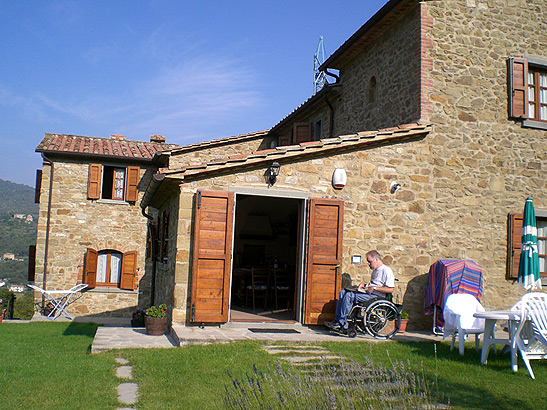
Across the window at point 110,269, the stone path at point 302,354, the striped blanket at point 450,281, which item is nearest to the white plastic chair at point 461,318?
the striped blanket at point 450,281

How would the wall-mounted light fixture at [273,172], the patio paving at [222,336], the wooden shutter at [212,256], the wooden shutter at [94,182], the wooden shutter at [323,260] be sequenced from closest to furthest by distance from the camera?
the patio paving at [222,336], the wooden shutter at [212,256], the wall-mounted light fixture at [273,172], the wooden shutter at [323,260], the wooden shutter at [94,182]

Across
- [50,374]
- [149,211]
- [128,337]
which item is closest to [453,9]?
[128,337]

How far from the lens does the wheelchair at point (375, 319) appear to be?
804cm

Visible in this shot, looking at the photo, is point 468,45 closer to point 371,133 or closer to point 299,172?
point 371,133

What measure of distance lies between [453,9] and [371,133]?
3.19m

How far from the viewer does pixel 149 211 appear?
17422 mm

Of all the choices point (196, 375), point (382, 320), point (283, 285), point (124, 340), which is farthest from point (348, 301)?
point (283, 285)

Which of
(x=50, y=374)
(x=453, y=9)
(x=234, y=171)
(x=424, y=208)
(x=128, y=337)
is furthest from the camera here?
(x=453, y=9)

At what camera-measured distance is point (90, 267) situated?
16484 mm

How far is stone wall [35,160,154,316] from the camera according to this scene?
16.4 metres

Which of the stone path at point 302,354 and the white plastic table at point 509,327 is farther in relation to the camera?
the stone path at point 302,354

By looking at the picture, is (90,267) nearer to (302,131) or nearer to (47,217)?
(47,217)

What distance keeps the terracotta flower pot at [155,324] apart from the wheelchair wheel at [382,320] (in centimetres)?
309

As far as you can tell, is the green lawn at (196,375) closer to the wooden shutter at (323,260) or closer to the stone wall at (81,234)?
the wooden shutter at (323,260)
